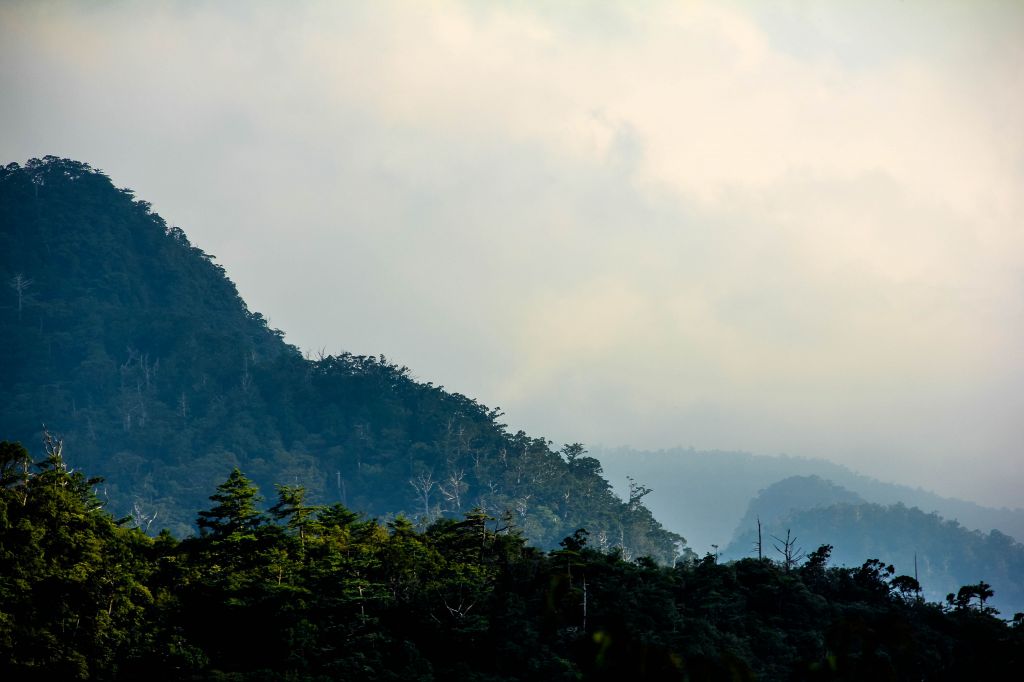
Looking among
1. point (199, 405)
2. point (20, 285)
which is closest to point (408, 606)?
point (199, 405)

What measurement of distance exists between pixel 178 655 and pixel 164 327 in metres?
133

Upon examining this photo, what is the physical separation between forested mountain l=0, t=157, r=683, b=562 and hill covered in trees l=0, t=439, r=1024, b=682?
7644cm

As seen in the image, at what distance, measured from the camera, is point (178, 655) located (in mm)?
39281

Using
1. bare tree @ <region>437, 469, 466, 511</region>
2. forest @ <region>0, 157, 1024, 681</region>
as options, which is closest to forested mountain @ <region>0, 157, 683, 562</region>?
bare tree @ <region>437, 469, 466, 511</region>

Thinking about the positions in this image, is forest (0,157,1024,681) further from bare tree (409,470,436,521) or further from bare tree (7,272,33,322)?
bare tree (7,272,33,322)

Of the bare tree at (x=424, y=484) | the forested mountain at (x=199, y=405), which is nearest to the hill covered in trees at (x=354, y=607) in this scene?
the forested mountain at (x=199, y=405)

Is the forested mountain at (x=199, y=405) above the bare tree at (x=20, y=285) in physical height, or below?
below

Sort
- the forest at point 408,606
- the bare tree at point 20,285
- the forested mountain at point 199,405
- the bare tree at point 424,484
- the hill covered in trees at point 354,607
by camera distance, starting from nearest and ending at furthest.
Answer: the forest at point 408,606
the hill covered in trees at point 354,607
the forested mountain at point 199,405
the bare tree at point 424,484
the bare tree at point 20,285

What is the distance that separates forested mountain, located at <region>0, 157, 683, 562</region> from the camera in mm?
137375

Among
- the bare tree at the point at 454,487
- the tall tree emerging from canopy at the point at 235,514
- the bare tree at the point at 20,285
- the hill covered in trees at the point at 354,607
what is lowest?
the hill covered in trees at the point at 354,607

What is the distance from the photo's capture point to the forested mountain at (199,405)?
137 metres

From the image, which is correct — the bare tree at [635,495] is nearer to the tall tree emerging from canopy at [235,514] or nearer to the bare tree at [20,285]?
the tall tree emerging from canopy at [235,514]

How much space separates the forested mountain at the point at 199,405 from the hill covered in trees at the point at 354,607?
76.4 m

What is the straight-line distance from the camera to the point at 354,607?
43.5m
